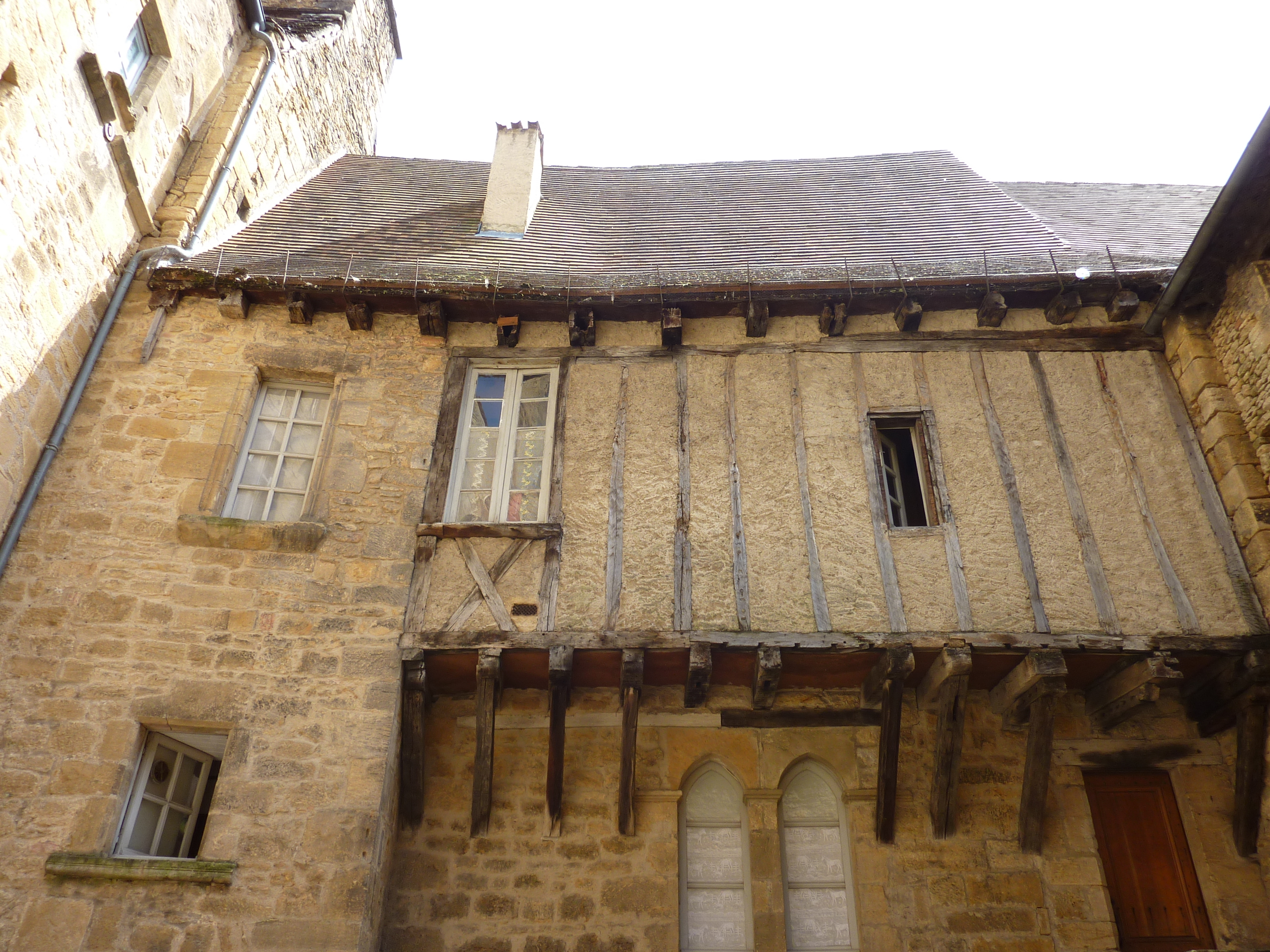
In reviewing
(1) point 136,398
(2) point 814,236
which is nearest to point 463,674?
(1) point 136,398

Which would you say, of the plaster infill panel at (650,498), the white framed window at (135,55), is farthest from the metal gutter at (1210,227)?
the white framed window at (135,55)

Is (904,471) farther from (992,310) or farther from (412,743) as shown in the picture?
(412,743)

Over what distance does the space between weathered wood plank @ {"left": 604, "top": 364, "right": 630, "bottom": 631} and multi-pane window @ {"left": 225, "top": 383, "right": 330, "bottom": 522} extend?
A: 1923 millimetres

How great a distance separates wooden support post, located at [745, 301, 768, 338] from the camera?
617cm

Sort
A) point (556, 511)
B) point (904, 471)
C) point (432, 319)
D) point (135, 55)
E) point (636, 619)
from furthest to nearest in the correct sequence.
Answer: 1. point (135, 55)
2. point (432, 319)
3. point (904, 471)
4. point (556, 511)
5. point (636, 619)

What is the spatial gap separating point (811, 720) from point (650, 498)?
5.28 ft

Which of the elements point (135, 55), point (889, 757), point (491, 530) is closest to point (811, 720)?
point (889, 757)

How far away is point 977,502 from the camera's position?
5.57 metres

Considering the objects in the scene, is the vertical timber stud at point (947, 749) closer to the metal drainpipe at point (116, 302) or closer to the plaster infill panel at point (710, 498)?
the plaster infill panel at point (710, 498)

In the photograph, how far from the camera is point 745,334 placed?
6363 millimetres

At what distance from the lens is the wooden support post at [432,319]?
629 centimetres

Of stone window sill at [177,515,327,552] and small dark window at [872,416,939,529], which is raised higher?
small dark window at [872,416,939,529]

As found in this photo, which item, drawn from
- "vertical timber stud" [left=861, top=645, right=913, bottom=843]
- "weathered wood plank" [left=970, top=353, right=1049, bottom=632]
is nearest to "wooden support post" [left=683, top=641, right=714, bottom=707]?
"vertical timber stud" [left=861, top=645, right=913, bottom=843]

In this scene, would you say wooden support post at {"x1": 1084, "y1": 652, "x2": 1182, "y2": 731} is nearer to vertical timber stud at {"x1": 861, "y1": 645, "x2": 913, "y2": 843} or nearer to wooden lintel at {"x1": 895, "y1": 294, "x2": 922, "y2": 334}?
vertical timber stud at {"x1": 861, "y1": 645, "x2": 913, "y2": 843}
